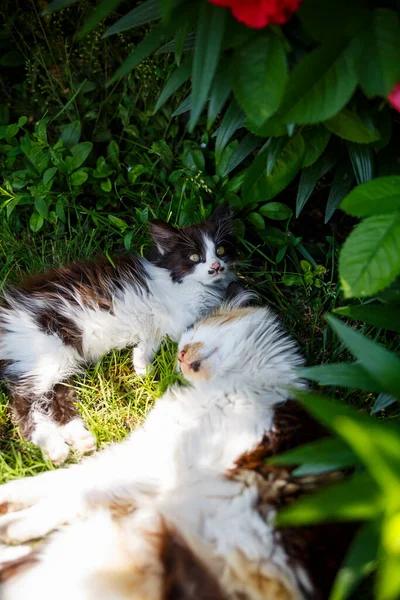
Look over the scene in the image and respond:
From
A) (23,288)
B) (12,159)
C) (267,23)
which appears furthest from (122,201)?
(267,23)

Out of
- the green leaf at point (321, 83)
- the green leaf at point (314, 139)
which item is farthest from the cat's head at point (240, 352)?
the green leaf at point (321, 83)

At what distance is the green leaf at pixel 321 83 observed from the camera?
5.27 feet

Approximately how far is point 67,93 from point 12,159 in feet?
1.81

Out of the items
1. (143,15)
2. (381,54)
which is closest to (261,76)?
(381,54)

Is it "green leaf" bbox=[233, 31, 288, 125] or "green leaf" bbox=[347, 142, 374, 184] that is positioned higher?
"green leaf" bbox=[233, 31, 288, 125]

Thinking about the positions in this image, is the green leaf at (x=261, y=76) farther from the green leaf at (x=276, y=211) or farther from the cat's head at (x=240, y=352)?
the green leaf at (x=276, y=211)

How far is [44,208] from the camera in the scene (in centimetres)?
282

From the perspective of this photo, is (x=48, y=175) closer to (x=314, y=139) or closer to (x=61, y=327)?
(x=61, y=327)

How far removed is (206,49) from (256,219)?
1.23 m

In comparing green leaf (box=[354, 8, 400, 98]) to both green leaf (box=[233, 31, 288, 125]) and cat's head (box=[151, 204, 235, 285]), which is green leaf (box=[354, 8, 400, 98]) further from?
cat's head (box=[151, 204, 235, 285])

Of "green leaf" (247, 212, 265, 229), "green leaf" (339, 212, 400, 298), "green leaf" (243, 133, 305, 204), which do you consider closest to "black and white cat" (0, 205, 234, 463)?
"green leaf" (247, 212, 265, 229)

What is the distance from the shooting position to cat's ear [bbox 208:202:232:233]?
267cm

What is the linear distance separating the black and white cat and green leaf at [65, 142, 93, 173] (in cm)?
59

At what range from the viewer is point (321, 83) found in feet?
5.36
